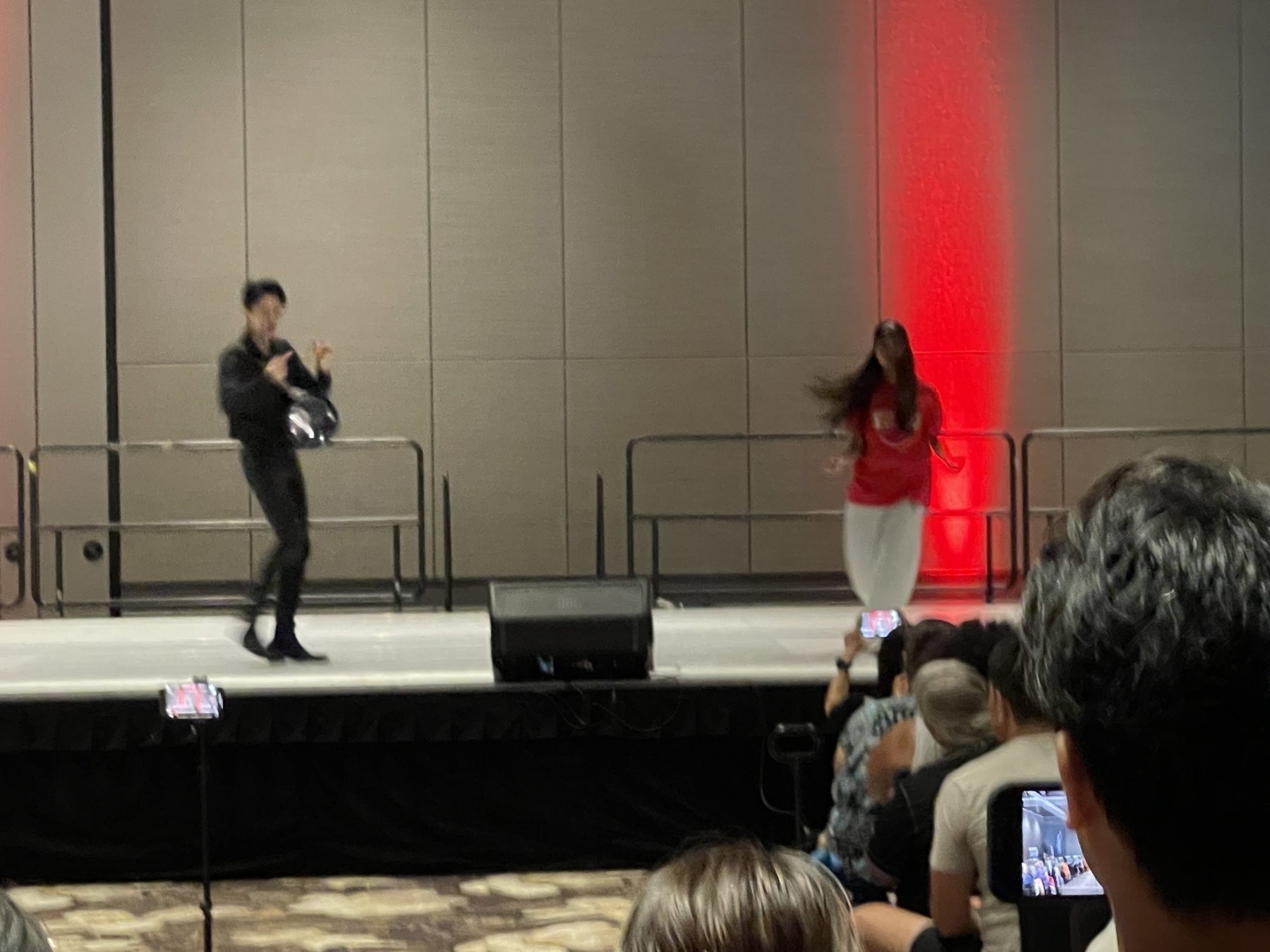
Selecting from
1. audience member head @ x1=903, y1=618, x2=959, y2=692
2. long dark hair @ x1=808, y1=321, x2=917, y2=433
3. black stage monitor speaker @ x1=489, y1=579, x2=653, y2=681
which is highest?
long dark hair @ x1=808, y1=321, x2=917, y2=433

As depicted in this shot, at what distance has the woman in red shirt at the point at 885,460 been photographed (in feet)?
19.7

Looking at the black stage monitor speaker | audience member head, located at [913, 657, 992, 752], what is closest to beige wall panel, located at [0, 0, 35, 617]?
the black stage monitor speaker

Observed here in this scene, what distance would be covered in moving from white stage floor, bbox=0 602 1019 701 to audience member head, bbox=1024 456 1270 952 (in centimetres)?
451

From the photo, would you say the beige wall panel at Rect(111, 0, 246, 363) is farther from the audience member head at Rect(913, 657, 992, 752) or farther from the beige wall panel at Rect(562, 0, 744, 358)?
the audience member head at Rect(913, 657, 992, 752)

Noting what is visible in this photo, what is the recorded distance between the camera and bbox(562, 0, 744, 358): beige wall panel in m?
9.29

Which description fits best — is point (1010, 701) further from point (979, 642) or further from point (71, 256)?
point (71, 256)

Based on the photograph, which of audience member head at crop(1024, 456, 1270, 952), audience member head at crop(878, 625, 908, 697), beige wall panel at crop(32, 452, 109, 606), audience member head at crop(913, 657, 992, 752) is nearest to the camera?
audience member head at crop(1024, 456, 1270, 952)

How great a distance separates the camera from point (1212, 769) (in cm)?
65

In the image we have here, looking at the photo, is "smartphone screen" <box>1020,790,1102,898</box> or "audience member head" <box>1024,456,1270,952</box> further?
"smartphone screen" <box>1020,790,1102,898</box>

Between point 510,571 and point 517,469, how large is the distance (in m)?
0.61

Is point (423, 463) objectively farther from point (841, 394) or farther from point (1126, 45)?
point (1126, 45)

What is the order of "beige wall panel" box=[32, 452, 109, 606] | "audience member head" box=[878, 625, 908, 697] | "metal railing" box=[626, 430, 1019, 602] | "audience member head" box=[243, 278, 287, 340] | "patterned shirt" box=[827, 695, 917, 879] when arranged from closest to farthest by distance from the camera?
1. "patterned shirt" box=[827, 695, 917, 879]
2. "audience member head" box=[878, 625, 908, 697]
3. "audience member head" box=[243, 278, 287, 340]
4. "metal railing" box=[626, 430, 1019, 602]
5. "beige wall panel" box=[32, 452, 109, 606]

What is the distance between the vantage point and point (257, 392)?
5547mm

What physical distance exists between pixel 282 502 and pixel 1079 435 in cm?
525
